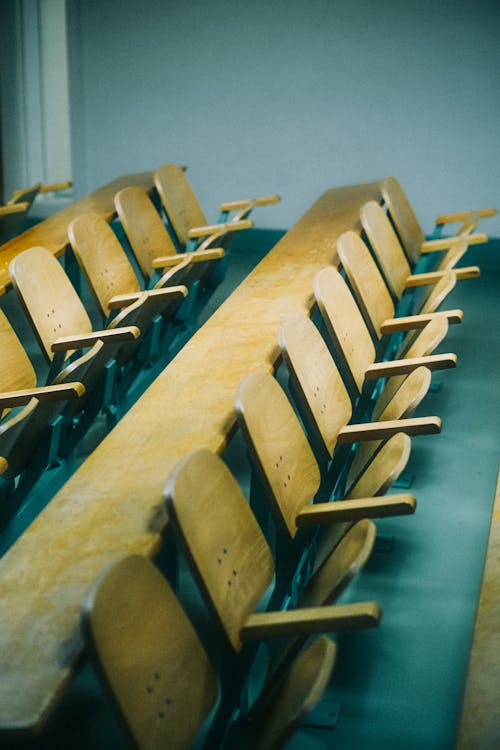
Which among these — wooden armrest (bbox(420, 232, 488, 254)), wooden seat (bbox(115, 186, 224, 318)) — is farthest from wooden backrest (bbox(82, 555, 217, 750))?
wooden armrest (bbox(420, 232, 488, 254))

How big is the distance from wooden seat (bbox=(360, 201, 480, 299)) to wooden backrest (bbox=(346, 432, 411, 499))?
1585 mm

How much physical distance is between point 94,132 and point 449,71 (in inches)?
85.8

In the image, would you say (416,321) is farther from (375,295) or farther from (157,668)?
(157,668)

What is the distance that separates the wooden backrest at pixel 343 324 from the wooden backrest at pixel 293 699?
1.40 metres

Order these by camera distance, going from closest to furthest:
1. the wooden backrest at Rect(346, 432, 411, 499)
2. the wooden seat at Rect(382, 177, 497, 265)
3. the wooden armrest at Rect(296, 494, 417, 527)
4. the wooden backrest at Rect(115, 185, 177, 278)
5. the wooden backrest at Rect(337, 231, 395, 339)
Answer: the wooden armrest at Rect(296, 494, 417, 527) < the wooden backrest at Rect(346, 432, 411, 499) < the wooden backrest at Rect(337, 231, 395, 339) < the wooden backrest at Rect(115, 185, 177, 278) < the wooden seat at Rect(382, 177, 497, 265)

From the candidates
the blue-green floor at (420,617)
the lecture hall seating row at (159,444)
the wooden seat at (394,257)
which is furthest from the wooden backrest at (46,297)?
the wooden seat at (394,257)

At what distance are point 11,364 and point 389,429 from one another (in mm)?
1180

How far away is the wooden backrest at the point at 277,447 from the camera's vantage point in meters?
2.49

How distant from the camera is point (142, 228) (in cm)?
473

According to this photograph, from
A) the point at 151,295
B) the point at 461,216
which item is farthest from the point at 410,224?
the point at 151,295

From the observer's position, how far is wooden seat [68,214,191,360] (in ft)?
13.0

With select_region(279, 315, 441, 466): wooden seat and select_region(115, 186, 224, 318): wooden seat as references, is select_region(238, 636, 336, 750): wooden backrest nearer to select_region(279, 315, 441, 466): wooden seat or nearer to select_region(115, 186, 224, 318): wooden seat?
select_region(279, 315, 441, 466): wooden seat

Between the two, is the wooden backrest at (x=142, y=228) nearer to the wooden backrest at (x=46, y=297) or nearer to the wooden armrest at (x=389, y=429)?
the wooden backrest at (x=46, y=297)

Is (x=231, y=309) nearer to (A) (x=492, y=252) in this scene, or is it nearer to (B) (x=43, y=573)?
(B) (x=43, y=573)
